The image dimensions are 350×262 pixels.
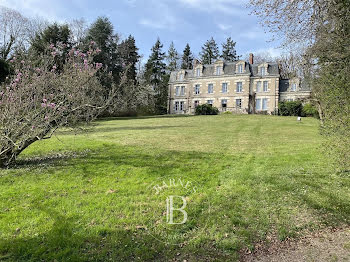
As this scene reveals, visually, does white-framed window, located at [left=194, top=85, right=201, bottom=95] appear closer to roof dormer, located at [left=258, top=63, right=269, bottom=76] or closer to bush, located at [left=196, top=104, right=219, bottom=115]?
bush, located at [left=196, top=104, right=219, bottom=115]

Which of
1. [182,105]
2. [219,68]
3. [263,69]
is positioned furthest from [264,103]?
[182,105]

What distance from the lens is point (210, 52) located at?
4669cm

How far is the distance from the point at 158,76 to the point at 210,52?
11793mm

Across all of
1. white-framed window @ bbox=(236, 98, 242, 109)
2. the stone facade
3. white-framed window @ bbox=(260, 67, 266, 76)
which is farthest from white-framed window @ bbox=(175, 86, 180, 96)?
white-framed window @ bbox=(260, 67, 266, 76)

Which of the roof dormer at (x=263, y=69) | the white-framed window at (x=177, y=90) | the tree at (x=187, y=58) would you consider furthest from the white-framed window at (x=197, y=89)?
the tree at (x=187, y=58)

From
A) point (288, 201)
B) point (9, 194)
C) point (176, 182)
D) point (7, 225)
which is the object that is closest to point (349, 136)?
point (288, 201)

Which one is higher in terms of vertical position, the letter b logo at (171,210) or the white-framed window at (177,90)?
the white-framed window at (177,90)

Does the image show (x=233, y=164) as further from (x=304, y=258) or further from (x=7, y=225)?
(x=7, y=225)

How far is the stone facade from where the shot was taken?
31484mm

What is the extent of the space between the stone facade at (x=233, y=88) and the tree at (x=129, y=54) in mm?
6944

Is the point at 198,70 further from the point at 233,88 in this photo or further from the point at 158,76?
the point at 158,76

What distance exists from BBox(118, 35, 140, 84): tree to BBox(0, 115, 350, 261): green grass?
2798 centimetres

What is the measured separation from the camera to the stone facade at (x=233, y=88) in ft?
103

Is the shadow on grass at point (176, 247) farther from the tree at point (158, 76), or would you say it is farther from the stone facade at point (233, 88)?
the tree at point (158, 76)
